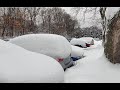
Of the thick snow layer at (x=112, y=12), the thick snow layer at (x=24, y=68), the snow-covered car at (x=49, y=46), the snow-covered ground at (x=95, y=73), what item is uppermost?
the thick snow layer at (x=112, y=12)

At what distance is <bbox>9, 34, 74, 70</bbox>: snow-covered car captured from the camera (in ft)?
24.3

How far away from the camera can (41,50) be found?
748 centimetres

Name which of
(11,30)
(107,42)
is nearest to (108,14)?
(107,42)

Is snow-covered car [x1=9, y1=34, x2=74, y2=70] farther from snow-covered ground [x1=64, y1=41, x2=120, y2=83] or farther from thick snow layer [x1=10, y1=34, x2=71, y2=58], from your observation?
snow-covered ground [x1=64, y1=41, x2=120, y2=83]

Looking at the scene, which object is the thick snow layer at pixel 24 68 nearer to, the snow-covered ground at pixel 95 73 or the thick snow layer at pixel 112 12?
the snow-covered ground at pixel 95 73

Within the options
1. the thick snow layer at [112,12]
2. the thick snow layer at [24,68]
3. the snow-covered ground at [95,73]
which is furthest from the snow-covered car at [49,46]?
the thick snow layer at [24,68]

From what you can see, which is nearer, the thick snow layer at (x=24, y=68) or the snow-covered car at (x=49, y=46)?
the thick snow layer at (x=24, y=68)

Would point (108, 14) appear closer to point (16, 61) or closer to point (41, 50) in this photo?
point (41, 50)

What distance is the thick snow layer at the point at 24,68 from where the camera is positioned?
13.2 ft

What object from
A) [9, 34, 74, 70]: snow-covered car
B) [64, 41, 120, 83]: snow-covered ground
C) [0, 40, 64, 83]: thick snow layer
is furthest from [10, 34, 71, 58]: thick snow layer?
[0, 40, 64, 83]: thick snow layer
